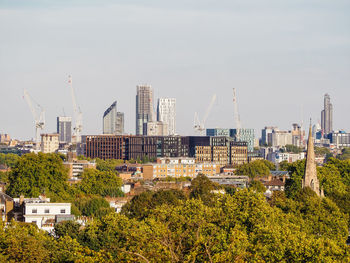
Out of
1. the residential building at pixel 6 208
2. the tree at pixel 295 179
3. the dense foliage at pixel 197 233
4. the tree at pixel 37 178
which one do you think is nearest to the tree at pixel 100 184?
the tree at pixel 37 178

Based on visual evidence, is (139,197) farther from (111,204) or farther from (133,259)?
(133,259)

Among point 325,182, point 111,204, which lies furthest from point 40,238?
point 325,182

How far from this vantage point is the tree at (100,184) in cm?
14612

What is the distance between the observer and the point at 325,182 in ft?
407

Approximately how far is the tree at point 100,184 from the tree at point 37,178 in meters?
11.6

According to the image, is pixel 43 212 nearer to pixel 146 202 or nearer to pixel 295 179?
pixel 146 202

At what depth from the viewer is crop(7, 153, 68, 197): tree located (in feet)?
416

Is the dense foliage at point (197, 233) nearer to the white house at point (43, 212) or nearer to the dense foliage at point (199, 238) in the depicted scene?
the dense foliage at point (199, 238)

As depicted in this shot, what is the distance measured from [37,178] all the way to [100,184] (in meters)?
22.8

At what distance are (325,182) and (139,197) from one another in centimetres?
3089

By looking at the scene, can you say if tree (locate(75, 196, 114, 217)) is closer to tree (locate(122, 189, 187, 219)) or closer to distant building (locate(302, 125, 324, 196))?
tree (locate(122, 189, 187, 219))

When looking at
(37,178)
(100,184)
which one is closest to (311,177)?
(37,178)

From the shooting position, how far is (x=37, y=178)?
130375mm

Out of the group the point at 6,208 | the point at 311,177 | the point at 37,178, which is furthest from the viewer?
the point at 37,178
